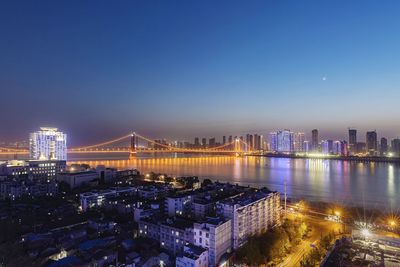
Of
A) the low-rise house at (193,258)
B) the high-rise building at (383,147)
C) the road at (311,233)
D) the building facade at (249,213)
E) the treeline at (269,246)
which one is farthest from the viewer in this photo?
the high-rise building at (383,147)

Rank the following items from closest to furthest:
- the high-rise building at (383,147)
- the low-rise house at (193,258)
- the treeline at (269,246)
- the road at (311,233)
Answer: the low-rise house at (193,258) < the treeline at (269,246) < the road at (311,233) < the high-rise building at (383,147)

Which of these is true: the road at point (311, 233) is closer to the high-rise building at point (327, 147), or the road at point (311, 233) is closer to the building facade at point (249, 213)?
the building facade at point (249, 213)

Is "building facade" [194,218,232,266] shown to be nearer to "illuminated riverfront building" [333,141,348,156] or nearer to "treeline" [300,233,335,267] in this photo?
"treeline" [300,233,335,267]

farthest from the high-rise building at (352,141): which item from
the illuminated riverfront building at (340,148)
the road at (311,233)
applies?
the road at (311,233)

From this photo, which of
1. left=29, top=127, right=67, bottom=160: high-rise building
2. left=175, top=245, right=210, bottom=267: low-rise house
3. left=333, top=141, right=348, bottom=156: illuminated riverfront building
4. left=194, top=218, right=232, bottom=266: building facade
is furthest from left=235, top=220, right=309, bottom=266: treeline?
left=333, top=141, right=348, bottom=156: illuminated riverfront building

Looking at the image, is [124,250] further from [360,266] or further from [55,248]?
[360,266]

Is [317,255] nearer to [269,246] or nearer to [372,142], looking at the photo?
[269,246]

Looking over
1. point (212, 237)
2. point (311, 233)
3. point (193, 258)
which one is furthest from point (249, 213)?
point (193, 258)

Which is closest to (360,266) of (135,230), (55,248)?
(135,230)
